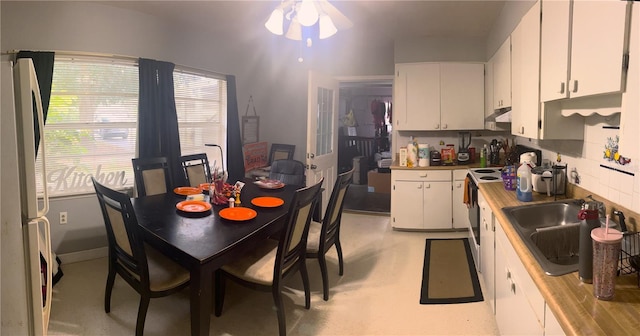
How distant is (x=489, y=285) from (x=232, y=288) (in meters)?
1.89

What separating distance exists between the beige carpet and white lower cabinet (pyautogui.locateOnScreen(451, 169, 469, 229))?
268 millimetres

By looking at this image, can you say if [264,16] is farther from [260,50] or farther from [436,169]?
[436,169]

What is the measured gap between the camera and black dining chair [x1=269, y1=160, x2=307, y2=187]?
3.81 metres

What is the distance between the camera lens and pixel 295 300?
2.77 m

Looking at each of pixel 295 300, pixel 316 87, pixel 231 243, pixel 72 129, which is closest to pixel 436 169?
pixel 316 87

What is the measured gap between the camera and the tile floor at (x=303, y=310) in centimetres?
238

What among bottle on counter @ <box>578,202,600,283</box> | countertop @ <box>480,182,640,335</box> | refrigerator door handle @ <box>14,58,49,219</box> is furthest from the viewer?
refrigerator door handle @ <box>14,58,49,219</box>

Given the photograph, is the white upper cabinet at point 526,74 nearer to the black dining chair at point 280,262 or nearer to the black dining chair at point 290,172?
the black dining chair at point 280,262

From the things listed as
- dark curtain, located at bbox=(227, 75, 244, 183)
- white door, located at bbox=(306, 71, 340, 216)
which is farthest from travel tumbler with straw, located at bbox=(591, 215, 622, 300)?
dark curtain, located at bbox=(227, 75, 244, 183)

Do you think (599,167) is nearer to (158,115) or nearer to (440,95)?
(440,95)

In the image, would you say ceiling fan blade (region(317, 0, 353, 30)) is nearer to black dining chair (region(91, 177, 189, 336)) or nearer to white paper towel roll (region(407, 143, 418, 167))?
black dining chair (region(91, 177, 189, 336))

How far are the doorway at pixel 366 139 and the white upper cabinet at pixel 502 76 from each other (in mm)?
2841

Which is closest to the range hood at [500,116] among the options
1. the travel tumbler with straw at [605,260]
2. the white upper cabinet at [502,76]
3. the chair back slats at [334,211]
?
the white upper cabinet at [502,76]

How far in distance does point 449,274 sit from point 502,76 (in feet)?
6.05
